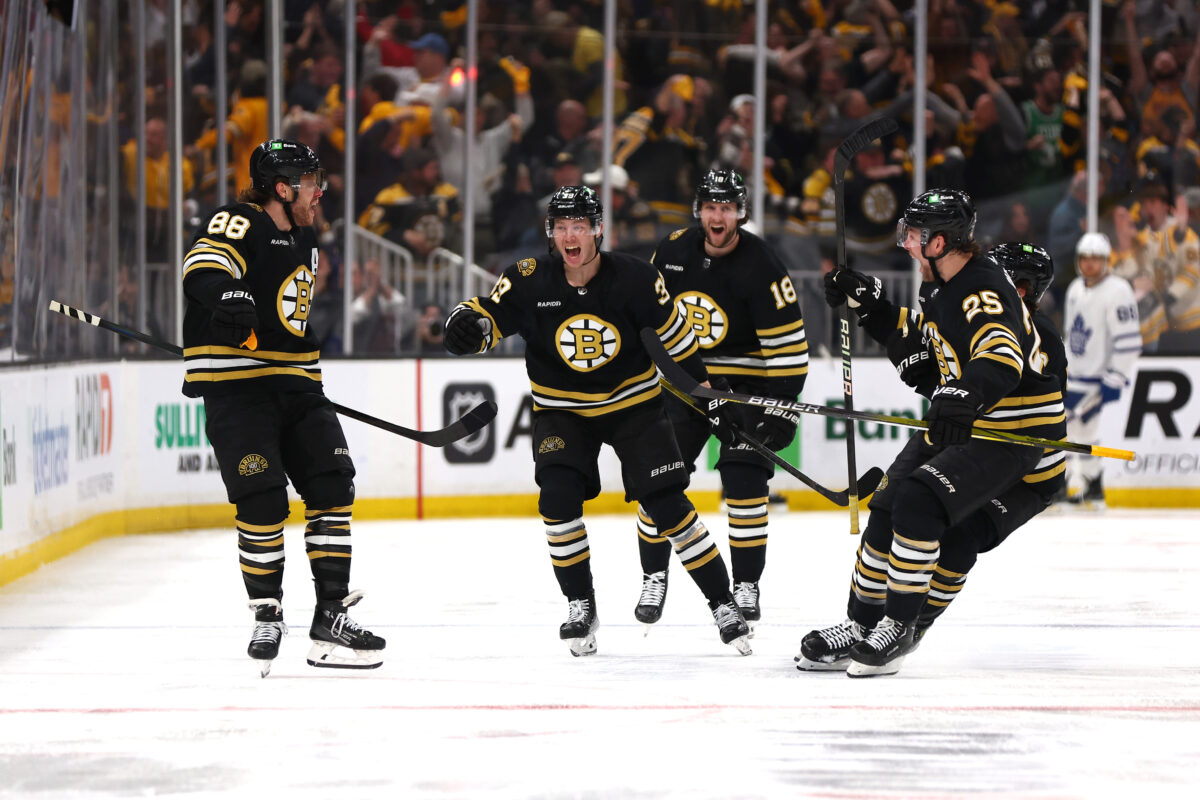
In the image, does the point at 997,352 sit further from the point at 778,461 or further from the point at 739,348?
the point at 739,348

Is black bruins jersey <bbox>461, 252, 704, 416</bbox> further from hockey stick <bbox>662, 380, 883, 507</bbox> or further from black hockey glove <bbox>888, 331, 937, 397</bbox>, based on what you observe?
black hockey glove <bbox>888, 331, 937, 397</bbox>

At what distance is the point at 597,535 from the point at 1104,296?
3325 millimetres

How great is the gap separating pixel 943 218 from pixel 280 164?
1.77 m

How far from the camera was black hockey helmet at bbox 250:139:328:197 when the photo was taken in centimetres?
426

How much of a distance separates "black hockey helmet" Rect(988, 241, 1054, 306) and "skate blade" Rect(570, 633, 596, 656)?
5.18 feet

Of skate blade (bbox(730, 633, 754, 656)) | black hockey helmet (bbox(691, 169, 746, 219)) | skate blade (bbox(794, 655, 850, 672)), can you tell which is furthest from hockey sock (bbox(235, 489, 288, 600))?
black hockey helmet (bbox(691, 169, 746, 219))

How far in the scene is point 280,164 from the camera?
4.26 meters

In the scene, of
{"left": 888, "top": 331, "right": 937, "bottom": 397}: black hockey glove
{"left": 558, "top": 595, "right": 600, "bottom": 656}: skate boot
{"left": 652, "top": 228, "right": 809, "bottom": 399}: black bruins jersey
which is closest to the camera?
{"left": 888, "top": 331, "right": 937, "bottom": 397}: black hockey glove

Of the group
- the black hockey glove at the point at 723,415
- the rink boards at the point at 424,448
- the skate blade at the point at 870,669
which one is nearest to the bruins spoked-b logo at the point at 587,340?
the black hockey glove at the point at 723,415

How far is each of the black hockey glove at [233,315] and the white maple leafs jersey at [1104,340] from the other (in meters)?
5.94

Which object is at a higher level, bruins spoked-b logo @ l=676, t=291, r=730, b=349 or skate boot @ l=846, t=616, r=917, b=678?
bruins spoked-b logo @ l=676, t=291, r=730, b=349

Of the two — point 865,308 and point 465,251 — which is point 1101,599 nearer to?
point 865,308

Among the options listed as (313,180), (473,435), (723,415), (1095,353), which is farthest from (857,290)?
(1095,353)

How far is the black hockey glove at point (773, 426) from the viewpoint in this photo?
5.00 m
